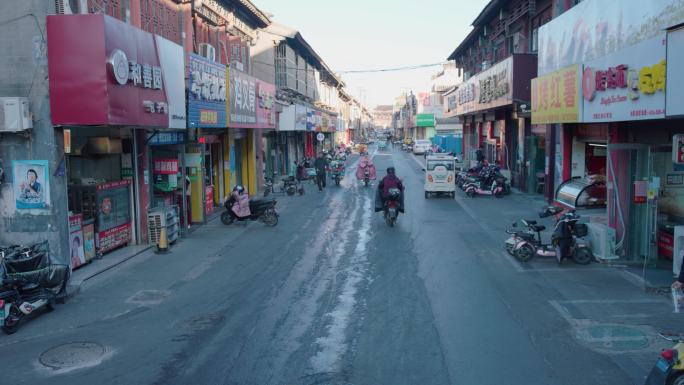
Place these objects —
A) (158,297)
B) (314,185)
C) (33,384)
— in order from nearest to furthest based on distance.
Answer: (33,384) < (158,297) < (314,185)

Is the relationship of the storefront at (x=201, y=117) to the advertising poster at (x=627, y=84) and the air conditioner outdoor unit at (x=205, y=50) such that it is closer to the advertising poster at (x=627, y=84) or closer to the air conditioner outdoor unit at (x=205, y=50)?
Answer: the air conditioner outdoor unit at (x=205, y=50)

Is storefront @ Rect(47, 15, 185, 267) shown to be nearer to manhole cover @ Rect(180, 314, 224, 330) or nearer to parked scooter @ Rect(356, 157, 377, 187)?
manhole cover @ Rect(180, 314, 224, 330)

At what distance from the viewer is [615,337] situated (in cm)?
845

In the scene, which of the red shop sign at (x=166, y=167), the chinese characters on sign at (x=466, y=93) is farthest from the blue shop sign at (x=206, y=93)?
the chinese characters on sign at (x=466, y=93)

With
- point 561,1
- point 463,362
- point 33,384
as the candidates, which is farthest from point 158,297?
point 561,1

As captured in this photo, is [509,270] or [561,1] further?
[561,1]

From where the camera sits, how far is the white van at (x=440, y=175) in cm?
2728

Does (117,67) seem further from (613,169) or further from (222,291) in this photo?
(613,169)

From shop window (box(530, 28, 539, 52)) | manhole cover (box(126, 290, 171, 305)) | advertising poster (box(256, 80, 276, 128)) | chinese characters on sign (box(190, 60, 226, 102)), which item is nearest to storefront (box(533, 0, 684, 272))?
manhole cover (box(126, 290, 171, 305))

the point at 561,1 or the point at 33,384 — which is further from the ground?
the point at 561,1

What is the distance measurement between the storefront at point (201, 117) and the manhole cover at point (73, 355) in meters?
10.2

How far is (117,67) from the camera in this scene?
12117 mm

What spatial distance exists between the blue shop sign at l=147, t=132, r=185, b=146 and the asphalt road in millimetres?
2977

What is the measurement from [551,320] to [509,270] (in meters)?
3.63
